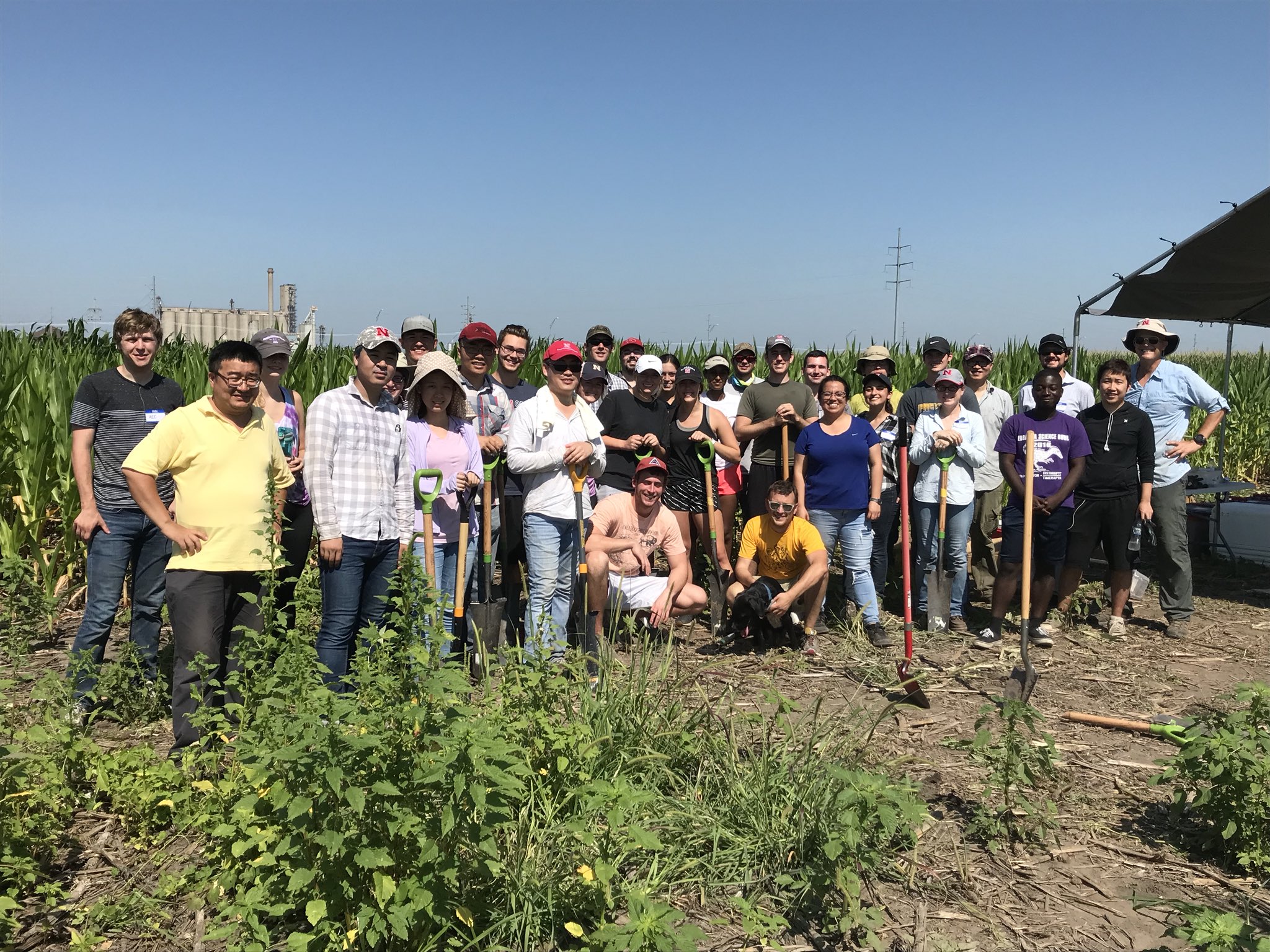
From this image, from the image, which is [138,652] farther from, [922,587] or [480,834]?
[922,587]

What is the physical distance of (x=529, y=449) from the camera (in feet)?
19.1

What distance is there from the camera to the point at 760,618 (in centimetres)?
672

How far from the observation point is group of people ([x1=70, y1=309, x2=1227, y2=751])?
4.42m

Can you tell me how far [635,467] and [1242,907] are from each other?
15.0ft

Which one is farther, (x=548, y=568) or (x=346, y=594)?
(x=548, y=568)

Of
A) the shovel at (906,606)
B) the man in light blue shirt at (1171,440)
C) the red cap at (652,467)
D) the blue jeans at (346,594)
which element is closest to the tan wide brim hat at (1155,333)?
the man in light blue shirt at (1171,440)

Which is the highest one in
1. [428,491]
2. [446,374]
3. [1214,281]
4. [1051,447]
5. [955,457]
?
[1214,281]

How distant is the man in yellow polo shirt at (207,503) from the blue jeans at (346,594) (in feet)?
1.43

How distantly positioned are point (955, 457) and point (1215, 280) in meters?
4.34

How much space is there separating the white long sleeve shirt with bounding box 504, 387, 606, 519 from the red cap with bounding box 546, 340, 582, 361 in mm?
230

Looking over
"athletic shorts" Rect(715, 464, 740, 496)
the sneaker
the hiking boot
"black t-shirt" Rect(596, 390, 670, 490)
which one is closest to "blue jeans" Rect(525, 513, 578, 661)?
"black t-shirt" Rect(596, 390, 670, 490)

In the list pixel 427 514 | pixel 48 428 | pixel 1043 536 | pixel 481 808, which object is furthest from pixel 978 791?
pixel 48 428

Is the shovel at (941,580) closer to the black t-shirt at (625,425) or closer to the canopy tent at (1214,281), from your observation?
the black t-shirt at (625,425)

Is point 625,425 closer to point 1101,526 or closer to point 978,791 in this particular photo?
point 978,791
